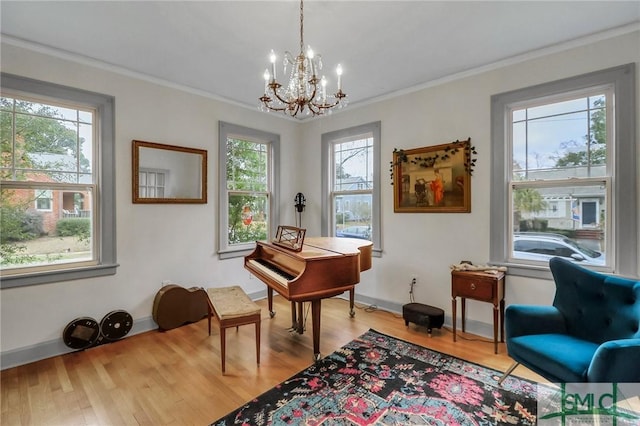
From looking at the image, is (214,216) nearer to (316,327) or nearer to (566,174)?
(316,327)

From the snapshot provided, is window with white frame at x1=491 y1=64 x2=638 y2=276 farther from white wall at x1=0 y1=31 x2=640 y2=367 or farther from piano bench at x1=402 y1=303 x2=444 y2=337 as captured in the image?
piano bench at x1=402 y1=303 x2=444 y2=337

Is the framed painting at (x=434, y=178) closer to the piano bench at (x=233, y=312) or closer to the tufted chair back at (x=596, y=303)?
the tufted chair back at (x=596, y=303)

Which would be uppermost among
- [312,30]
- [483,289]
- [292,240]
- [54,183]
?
[312,30]

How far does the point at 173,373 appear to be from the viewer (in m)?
2.43

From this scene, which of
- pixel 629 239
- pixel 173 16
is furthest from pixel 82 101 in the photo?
pixel 629 239

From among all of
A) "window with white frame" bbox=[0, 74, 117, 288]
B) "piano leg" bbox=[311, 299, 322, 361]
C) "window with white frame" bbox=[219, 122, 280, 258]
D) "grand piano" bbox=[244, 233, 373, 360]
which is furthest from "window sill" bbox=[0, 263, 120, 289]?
"piano leg" bbox=[311, 299, 322, 361]

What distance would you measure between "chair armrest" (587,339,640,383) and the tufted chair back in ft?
0.81

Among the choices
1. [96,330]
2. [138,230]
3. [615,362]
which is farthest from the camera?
[138,230]

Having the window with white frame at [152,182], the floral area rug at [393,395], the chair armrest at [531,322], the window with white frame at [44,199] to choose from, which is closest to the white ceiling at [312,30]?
the window with white frame at [152,182]

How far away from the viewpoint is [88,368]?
8.22ft

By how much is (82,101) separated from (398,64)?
125 inches

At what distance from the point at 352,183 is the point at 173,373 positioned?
3.14 m

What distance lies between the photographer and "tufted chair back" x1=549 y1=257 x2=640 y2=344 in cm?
197

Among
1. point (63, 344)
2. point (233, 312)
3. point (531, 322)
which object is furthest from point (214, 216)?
point (531, 322)
